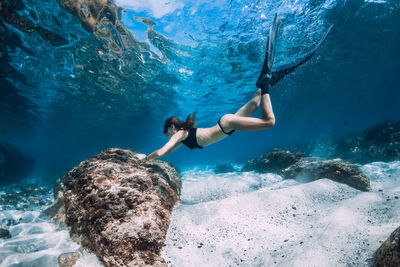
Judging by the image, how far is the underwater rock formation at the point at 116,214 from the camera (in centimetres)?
215

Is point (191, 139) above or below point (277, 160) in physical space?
above

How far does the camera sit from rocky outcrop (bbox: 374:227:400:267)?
58.5 inches

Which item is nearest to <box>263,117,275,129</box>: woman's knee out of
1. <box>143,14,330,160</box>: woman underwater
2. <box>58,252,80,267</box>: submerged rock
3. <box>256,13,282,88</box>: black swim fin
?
<box>143,14,330,160</box>: woman underwater

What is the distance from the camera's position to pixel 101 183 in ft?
9.46

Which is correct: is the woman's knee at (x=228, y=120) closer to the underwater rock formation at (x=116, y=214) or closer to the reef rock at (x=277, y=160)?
the underwater rock formation at (x=116, y=214)

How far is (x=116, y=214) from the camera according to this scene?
245 cm

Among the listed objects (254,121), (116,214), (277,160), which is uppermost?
(254,121)

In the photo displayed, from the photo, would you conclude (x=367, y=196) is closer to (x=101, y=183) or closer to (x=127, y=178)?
(x=127, y=178)

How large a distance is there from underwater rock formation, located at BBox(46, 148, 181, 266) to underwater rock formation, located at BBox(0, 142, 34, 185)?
2245cm

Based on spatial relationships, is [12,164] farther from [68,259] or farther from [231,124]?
[231,124]

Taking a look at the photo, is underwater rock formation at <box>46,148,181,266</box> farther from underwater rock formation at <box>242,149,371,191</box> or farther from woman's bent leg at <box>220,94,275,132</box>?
underwater rock formation at <box>242,149,371,191</box>

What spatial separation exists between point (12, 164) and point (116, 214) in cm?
2563

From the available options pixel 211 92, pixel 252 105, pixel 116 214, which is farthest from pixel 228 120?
pixel 211 92

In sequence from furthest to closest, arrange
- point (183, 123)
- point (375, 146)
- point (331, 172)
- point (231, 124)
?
point (375, 146) < point (331, 172) < point (183, 123) < point (231, 124)
